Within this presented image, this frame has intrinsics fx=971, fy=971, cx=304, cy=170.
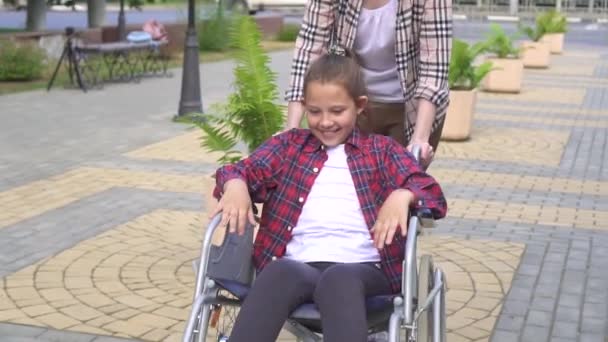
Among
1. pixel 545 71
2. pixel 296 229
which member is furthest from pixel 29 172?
pixel 545 71

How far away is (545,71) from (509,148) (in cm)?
1184

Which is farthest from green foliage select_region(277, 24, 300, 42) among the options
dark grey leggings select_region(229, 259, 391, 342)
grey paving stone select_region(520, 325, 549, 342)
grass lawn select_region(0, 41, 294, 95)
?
dark grey leggings select_region(229, 259, 391, 342)

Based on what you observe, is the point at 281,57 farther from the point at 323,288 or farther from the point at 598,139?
the point at 323,288

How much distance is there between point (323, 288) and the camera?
3090 millimetres

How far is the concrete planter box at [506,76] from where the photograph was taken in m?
16.9

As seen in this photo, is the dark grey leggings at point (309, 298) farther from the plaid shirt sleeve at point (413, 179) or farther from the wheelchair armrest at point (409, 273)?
the plaid shirt sleeve at point (413, 179)

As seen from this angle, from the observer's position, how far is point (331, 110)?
3.34 meters

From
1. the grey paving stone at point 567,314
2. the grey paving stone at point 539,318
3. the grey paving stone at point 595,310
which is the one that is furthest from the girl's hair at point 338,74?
the grey paving stone at point 595,310

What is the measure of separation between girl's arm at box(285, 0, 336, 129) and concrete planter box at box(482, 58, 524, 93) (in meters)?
13.3

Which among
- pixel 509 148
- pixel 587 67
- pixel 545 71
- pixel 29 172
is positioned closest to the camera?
pixel 29 172

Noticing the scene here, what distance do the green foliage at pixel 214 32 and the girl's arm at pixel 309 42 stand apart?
21424 millimetres

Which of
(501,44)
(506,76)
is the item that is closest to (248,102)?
(501,44)

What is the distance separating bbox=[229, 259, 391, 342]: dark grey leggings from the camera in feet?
9.83

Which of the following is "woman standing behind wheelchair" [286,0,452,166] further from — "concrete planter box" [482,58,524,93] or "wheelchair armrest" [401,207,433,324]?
"concrete planter box" [482,58,524,93]
